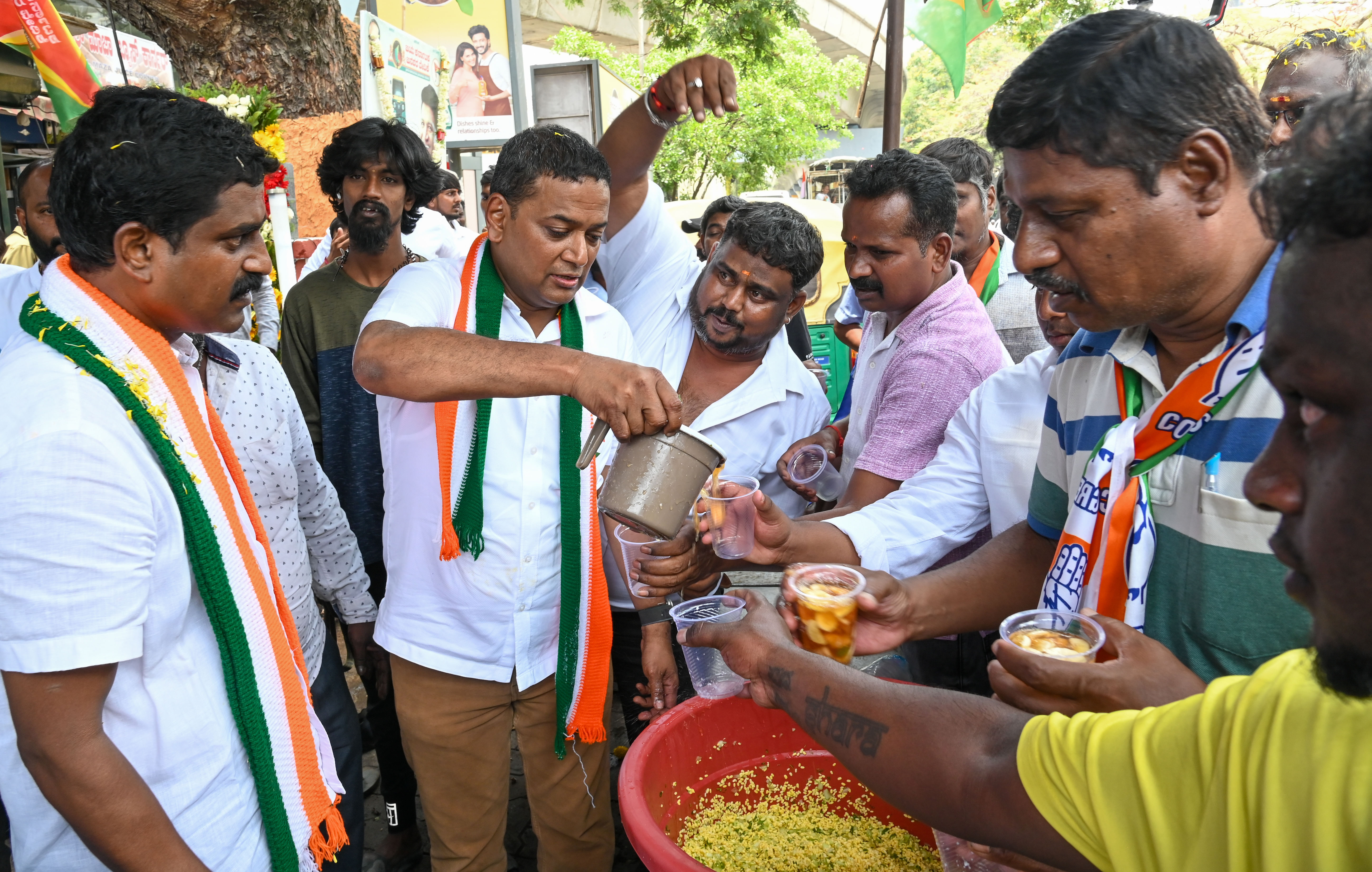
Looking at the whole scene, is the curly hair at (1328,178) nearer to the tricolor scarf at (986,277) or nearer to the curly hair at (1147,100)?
the curly hair at (1147,100)

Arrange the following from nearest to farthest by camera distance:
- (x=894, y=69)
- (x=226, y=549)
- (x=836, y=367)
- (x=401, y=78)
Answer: (x=226, y=549) < (x=401, y=78) < (x=836, y=367) < (x=894, y=69)

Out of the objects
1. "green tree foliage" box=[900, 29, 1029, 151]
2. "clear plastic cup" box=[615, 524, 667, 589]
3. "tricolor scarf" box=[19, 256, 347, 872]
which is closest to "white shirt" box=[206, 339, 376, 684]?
"tricolor scarf" box=[19, 256, 347, 872]

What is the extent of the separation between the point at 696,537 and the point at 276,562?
1.19 metres

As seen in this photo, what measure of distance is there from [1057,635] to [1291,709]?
0.63 metres

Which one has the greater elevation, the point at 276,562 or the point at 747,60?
the point at 747,60

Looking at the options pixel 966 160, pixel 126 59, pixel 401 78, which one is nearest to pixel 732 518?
pixel 966 160

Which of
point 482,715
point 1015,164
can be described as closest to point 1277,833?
point 1015,164

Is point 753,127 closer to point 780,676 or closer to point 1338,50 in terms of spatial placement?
point 1338,50

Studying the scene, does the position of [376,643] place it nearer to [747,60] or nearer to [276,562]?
[276,562]

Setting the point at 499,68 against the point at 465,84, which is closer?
the point at 465,84

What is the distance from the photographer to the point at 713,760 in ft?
7.41

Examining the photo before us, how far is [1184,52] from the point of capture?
1547 millimetres

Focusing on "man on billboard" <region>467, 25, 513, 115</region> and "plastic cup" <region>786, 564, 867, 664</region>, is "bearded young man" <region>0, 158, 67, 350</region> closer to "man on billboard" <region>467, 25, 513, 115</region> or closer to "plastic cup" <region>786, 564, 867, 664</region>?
"plastic cup" <region>786, 564, 867, 664</region>

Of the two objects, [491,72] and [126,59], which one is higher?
[491,72]
